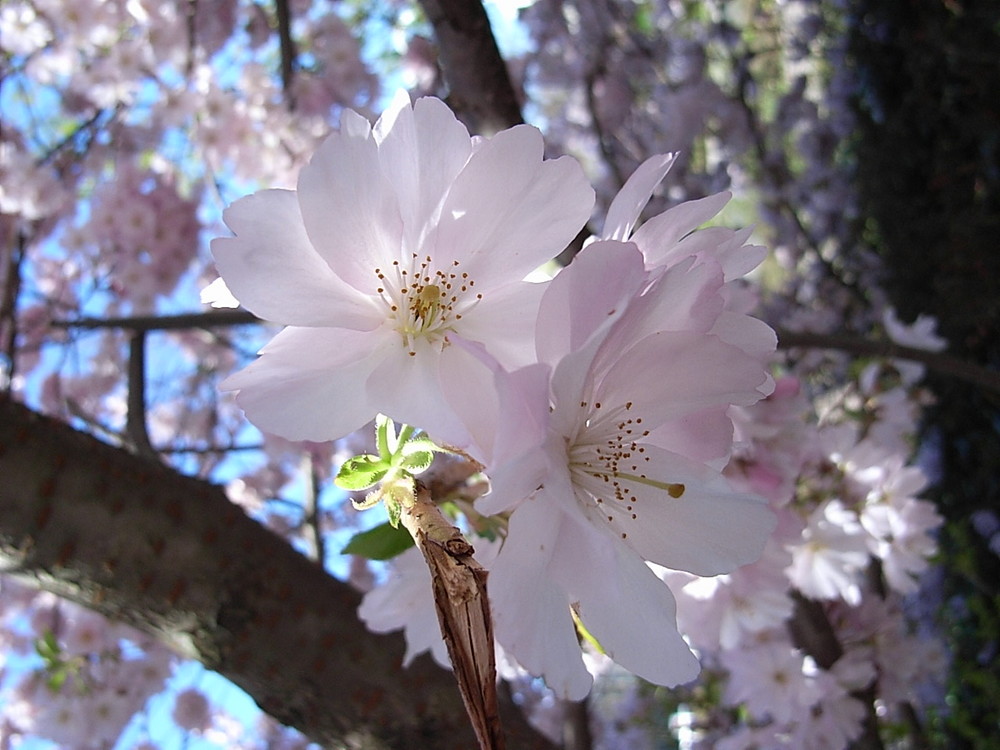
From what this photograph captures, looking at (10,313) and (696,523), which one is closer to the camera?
(696,523)

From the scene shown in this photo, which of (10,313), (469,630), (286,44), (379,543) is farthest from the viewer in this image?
(286,44)

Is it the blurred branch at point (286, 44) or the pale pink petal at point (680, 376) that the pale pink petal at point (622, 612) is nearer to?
the pale pink petal at point (680, 376)

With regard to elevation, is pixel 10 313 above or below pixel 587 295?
above

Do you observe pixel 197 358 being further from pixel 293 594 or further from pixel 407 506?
pixel 407 506

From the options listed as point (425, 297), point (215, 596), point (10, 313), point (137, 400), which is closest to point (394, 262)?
point (425, 297)

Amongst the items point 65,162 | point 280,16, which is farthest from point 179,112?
point 280,16

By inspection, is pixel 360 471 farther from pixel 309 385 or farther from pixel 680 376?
pixel 680 376

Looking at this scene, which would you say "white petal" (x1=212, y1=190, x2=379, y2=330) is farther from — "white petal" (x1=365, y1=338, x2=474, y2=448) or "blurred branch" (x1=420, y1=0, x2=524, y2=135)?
"blurred branch" (x1=420, y1=0, x2=524, y2=135)
